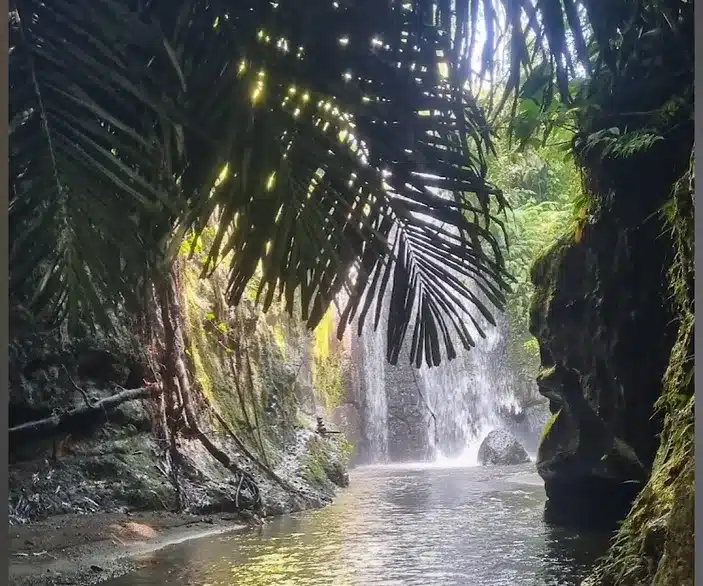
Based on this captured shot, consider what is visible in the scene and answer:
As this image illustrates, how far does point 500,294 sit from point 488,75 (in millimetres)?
319

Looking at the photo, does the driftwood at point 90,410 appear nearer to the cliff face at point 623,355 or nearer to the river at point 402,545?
the river at point 402,545

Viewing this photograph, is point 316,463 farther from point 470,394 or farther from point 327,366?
point 470,394

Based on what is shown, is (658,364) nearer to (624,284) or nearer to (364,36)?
(624,284)

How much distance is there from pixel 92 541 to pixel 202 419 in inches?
9.2

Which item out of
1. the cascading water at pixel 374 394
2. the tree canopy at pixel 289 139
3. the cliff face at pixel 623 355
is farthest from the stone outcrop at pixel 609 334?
the cascading water at pixel 374 394

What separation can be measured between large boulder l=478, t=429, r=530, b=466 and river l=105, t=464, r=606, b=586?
24 mm

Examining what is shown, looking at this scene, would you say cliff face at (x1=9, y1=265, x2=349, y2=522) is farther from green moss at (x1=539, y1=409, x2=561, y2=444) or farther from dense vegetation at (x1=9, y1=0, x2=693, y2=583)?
green moss at (x1=539, y1=409, x2=561, y2=444)

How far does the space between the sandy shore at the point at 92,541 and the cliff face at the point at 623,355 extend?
53 cm

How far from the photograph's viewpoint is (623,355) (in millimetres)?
1179

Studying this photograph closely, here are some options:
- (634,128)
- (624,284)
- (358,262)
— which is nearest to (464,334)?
(358,262)

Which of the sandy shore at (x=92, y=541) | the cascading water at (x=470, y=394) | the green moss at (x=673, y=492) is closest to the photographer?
the green moss at (x=673, y=492)

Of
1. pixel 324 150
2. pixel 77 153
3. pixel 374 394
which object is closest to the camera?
pixel 77 153

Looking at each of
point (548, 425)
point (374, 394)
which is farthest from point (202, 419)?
point (548, 425)

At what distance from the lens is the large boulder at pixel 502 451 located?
1.15 metres
